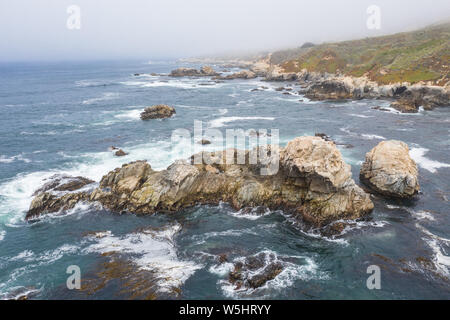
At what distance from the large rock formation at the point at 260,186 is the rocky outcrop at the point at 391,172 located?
5452mm

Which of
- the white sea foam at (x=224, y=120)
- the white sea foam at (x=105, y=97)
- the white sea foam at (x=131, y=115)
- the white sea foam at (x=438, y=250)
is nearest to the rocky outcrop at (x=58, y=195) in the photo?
the white sea foam at (x=438, y=250)

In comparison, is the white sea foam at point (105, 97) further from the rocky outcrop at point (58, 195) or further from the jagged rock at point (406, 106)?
the jagged rock at point (406, 106)

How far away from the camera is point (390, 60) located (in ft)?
458

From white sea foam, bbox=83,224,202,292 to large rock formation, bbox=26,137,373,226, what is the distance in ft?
18.2

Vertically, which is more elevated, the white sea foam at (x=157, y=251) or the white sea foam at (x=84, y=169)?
the white sea foam at (x=84, y=169)

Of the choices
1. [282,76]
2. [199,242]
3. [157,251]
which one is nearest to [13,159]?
[157,251]

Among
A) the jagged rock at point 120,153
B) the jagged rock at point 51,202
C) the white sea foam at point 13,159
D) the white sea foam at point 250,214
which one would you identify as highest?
the jagged rock at point 120,153

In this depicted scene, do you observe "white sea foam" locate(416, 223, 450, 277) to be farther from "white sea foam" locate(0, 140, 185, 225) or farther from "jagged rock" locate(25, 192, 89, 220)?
"jagged rock" locate(25, 192, 89, 220)

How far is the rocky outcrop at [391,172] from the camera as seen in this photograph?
136 ft

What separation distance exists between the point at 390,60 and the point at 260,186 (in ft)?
427

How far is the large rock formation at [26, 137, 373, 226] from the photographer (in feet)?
125

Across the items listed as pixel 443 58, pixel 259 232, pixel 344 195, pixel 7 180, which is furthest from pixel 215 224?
pixel 443 58
